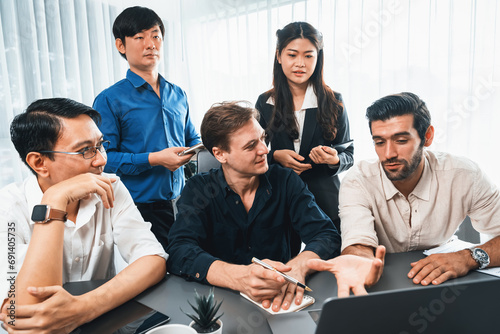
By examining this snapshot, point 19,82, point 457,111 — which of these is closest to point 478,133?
point 457,111

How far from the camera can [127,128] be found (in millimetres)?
A: 2117

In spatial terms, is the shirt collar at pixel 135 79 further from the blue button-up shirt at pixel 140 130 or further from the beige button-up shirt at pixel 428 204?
the beige button-up shirt at pixel 428 204

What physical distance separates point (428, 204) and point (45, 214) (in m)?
1.56

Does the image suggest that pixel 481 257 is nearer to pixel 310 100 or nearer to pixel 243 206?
pixel 243 206

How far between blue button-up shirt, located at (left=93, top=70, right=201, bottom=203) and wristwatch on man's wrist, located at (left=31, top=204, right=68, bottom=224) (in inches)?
33.8

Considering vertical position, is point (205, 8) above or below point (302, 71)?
above

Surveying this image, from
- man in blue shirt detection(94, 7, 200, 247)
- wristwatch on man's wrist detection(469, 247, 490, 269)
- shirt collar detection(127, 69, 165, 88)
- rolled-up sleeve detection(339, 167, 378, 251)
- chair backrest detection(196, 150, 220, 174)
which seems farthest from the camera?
shirt collar detection(127, 69, 165, 88)

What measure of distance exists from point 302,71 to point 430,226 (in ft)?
3.67

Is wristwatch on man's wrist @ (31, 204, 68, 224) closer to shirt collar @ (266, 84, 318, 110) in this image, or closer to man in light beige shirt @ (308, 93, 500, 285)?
man in light beige shirt @ (308, 93, 500, 285)

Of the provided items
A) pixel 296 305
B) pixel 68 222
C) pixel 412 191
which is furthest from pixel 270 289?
pixel 412 191

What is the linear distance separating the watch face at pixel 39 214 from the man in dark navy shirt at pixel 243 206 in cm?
47

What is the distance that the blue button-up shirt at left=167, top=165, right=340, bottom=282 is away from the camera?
5.09 ft

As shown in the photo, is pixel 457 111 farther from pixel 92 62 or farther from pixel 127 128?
pixel 92 62

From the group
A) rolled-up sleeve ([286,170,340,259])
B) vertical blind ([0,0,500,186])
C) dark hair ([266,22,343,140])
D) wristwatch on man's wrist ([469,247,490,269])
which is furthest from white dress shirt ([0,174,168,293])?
vertical blind ([0,0,500,186])
